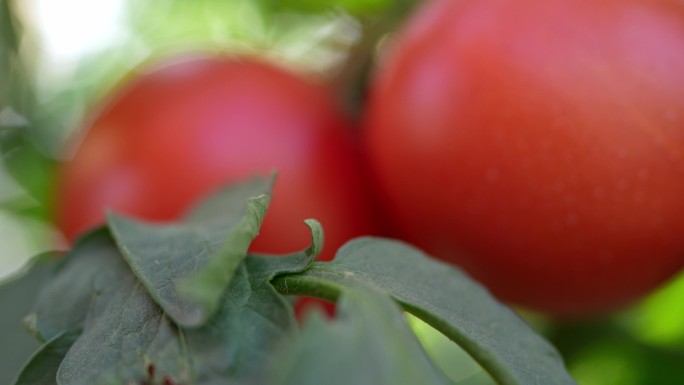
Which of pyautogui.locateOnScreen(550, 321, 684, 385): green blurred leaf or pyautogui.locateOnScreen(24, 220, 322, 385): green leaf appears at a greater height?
pyautogui.locateOnScreen(24, 220, 322, 385): green leaf

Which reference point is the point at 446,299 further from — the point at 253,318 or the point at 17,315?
the point at 17,315

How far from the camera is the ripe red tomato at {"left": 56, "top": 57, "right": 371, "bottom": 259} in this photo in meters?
0.48

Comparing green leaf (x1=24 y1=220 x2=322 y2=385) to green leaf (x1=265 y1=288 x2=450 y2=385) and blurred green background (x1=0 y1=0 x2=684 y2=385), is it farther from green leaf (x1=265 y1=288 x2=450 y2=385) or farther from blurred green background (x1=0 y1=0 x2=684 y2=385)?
blurred green background (x1=0 y1=0 x2=684 y2=385)

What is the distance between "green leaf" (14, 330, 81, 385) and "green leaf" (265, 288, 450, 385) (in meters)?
0.12

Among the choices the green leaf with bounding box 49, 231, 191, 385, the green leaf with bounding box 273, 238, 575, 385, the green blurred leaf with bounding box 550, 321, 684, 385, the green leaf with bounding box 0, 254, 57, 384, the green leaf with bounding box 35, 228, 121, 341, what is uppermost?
the green leaf with bounding box 273, 238, 575, 385

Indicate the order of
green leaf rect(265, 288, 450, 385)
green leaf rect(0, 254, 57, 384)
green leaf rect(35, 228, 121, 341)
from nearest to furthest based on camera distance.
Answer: green leaf rect(265, 288, 450, 385)
green leaf rect(35, 228, 121, 341)
green leaf rect(0, 254, 57, 384)

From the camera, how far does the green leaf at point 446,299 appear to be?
0.23m

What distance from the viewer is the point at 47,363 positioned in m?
0.26

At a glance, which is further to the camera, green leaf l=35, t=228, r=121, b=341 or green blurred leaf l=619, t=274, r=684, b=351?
green blurred leaf l=619, t=274, r=684, b=351

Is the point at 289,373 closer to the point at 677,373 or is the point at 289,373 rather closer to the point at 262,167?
the point at 262,167

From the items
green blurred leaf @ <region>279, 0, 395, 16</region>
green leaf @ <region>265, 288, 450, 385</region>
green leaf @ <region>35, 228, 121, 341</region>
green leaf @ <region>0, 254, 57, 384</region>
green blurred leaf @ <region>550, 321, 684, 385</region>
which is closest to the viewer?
green leaf @ <region>265, 288, 450, 385</region>

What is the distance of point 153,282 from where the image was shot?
24 centimetres

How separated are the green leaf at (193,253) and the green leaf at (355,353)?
0.03m

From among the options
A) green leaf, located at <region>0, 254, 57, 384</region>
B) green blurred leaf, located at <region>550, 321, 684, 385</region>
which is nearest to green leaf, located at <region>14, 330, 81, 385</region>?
green leaf, located at <region>0, 254, 57, 384</region>
